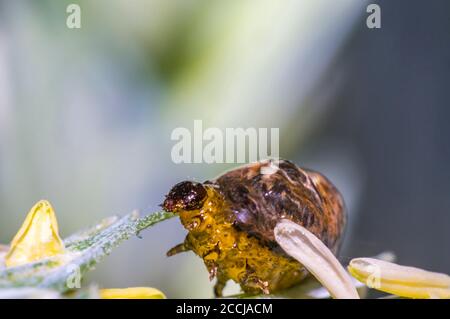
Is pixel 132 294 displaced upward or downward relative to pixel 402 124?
downward

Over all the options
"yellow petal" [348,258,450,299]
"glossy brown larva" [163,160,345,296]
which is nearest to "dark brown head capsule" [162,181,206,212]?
"glossy brown larva" [163,160,345,296]

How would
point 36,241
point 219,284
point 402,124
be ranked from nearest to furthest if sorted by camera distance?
point 36,241, point 219,284, point 402,124

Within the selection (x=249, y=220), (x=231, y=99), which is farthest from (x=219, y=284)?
(x=231, y=99)

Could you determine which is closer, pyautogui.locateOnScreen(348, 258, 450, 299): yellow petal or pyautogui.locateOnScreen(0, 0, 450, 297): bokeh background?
pyautogui.locateOnScreen(348, 258, 450, 299): yellow petal

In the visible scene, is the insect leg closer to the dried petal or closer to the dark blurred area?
the dried petal

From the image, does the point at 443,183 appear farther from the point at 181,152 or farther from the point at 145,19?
the point at 145,19

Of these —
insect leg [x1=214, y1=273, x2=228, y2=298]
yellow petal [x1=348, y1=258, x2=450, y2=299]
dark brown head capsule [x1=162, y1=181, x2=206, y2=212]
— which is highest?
dark brown head capsule [x1=162, y1=181, x2=206, y2=212]

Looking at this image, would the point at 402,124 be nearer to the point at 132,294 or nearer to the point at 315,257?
the point at 315,257
